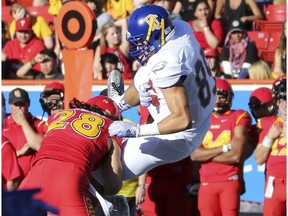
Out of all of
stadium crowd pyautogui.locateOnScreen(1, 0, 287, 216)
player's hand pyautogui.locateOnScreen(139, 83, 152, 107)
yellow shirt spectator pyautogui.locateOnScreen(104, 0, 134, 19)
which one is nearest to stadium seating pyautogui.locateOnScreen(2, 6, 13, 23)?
yellow shirt spectator pyautogui.locateOnScreen(104, 0, 134, 19)

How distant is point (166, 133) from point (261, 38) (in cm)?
554

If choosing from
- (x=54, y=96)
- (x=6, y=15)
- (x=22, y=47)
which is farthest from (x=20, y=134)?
(x=6, y=15)

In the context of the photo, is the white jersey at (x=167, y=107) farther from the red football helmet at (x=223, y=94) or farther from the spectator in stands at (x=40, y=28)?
the spectator in stands at (x=40, y=28)

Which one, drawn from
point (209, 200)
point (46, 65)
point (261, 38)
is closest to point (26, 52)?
point (46, 65)

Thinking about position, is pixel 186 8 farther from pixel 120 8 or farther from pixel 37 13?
pixel 37 13

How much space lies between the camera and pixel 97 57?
11.2 metres

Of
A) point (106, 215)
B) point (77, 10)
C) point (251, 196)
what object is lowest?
point (251, 196)

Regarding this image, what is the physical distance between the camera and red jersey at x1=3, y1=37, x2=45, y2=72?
1155 centimetres

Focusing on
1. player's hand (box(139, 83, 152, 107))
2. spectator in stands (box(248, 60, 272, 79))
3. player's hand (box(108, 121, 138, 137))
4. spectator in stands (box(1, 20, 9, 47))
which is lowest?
spectator in stands (box(1, 20, 9, 47))

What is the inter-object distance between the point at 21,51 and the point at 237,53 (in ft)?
8.91

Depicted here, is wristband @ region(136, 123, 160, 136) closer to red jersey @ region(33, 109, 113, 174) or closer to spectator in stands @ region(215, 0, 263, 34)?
red jersey @ region(33, 109, 113, 174)

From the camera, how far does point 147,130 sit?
21.7ft

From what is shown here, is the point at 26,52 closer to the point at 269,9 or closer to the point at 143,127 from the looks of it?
the point at 269,9

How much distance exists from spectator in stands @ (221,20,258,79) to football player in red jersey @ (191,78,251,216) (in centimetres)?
199
